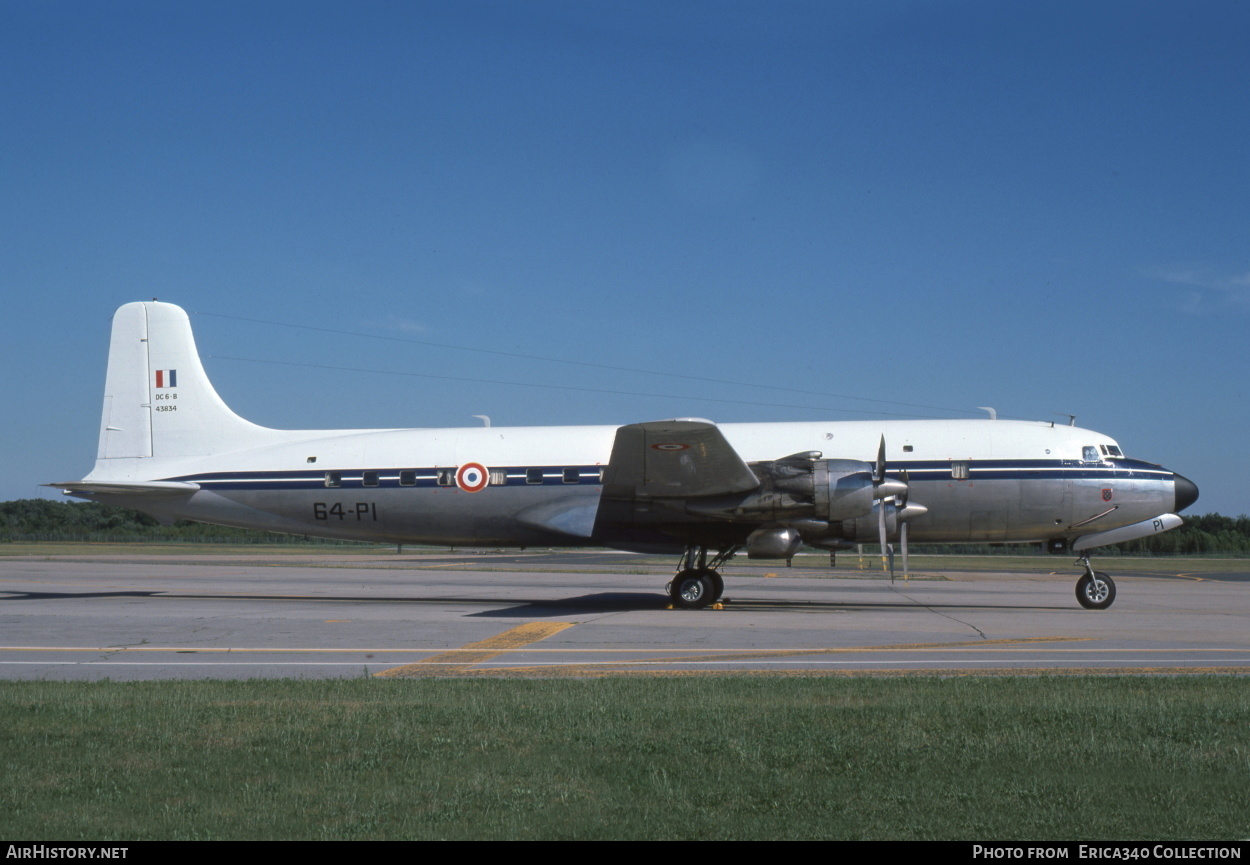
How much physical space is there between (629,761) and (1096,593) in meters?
17.9

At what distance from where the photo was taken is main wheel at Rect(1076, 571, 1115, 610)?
856 inches

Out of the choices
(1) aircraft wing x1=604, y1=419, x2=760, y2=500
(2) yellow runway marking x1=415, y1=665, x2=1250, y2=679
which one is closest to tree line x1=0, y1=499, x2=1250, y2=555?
(1) aircraft wing x1=604, y1=419, x2=760, y2=500

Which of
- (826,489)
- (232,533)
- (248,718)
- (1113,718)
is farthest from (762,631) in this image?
(232,533)

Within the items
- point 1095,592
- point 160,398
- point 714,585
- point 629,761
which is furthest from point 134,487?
point 1095,592

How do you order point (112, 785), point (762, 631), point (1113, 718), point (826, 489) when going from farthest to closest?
point (826, 489)
point (762, 631)
point (1113, 718)
point (112, 785)

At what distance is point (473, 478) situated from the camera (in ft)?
74.2

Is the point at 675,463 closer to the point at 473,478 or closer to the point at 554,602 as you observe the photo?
the point at 473,478

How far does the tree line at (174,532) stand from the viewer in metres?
67.8

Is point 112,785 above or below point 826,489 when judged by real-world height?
below
